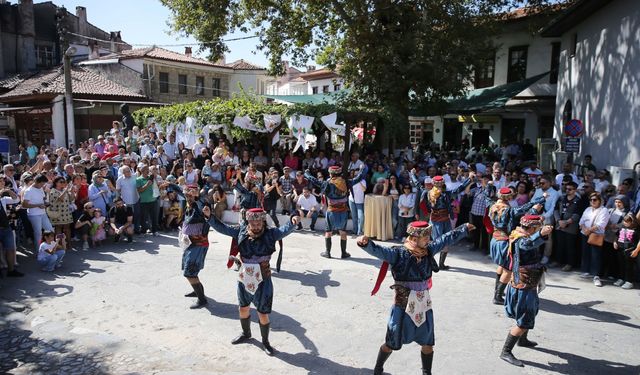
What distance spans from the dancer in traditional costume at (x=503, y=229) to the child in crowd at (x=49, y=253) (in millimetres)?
7271

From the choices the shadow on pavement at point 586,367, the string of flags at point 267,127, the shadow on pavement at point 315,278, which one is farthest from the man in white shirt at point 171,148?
the shadow on pavement at point 586,367

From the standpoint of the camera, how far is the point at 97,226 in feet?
33.6

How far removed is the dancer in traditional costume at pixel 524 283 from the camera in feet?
17.5

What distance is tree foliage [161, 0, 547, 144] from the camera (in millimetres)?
14211

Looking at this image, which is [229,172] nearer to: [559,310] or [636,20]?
[559,310]

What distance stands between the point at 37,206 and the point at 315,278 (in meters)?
5.23

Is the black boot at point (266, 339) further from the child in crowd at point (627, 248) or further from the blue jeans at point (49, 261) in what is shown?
the child in crowd at point (627, 248)

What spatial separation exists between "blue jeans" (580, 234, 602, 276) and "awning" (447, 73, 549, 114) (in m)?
9.38

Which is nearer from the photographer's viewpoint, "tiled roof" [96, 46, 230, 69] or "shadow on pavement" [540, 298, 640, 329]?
"shadow on pavement" [540, 298, 640, 329]

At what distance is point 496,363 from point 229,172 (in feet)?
30.4

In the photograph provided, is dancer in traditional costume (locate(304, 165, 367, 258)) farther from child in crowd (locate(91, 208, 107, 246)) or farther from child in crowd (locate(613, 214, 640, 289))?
child in crowd (locate(613, 214, 640, 289))

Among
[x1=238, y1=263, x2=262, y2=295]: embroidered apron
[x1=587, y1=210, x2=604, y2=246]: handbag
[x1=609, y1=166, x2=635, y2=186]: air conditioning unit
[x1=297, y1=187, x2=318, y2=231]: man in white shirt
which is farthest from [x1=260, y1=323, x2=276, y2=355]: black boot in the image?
[x1=609, y1=166, x2=635, y2=186]: air conditioning unit

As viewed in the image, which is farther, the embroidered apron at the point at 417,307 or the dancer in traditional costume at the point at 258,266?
the dancer in traditional costume at the point at 258,266

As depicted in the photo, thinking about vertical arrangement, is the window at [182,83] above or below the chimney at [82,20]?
below
